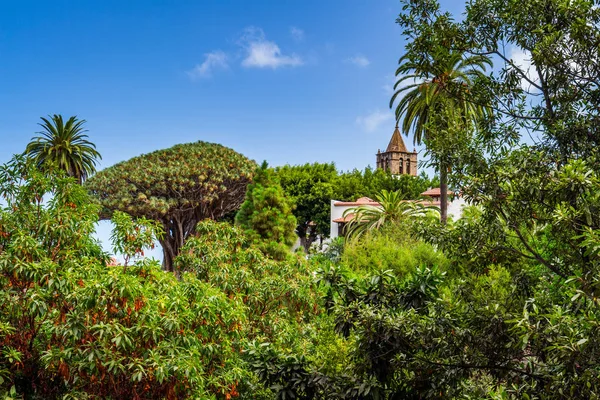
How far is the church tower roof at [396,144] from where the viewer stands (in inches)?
2938

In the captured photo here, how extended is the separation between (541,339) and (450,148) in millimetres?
2211

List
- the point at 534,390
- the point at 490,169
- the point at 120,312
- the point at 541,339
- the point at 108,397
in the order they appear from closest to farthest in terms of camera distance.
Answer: the point at 541,339 < the point at 534,390 < the point at 490,169 < the point at 120,312 < the point at 108,397

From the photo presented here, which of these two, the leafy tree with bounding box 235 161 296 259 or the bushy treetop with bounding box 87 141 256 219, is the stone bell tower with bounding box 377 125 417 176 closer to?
the bushy treetop with bounding box 87 141 256 219

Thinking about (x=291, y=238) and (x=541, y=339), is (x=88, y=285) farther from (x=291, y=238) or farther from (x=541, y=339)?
(x=291, y=238)

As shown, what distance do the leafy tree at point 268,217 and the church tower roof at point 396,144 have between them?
153 ft

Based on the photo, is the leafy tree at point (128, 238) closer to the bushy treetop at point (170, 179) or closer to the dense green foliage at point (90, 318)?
the dense green foliage at point (90, 318)

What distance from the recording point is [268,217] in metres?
29.0

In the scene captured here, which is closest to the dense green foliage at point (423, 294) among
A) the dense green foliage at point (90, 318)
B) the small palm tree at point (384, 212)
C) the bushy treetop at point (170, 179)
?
the dense green foliage at point (90, 318)

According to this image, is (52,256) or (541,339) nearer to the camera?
(541,339)

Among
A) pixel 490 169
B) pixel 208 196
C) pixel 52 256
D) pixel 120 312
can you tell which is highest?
pixel 208 196

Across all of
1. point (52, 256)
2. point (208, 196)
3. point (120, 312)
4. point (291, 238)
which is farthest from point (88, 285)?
point (208, 196)

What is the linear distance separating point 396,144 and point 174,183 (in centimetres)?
4639

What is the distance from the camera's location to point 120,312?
21.7 ft

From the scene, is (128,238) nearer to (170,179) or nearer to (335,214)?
(170,179)
